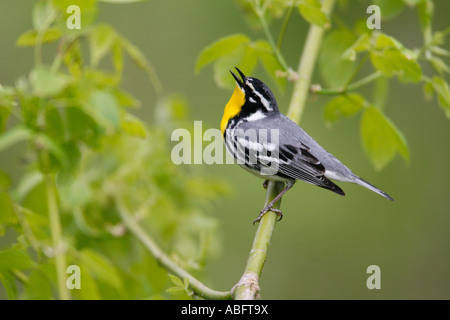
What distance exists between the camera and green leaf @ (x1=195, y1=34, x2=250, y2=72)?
202 centimetres

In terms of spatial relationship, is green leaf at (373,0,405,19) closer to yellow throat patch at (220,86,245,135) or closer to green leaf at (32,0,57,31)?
yellow throat patch at (220,86,245,135)

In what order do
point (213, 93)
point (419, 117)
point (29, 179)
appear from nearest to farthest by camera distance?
point (29, 179) → point (419, 117) → point (213, 93)

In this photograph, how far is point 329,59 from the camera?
7.34ft

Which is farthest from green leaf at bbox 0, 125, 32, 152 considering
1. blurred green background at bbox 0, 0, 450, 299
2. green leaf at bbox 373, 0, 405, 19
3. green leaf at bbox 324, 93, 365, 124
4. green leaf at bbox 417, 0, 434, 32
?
blurred green background at bbox 0, 0, 450, 299

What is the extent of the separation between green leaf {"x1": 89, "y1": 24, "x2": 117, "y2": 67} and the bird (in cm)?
56

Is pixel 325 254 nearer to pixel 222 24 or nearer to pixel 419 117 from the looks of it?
pixel 419 117

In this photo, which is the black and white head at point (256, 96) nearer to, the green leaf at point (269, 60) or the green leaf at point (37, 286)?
the green leaf at point (269, 60)

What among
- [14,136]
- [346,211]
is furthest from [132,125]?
A: [346,211]

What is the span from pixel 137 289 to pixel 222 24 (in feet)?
10.0

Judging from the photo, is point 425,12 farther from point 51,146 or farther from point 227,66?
point 51,146

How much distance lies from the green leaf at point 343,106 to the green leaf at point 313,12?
0.31m

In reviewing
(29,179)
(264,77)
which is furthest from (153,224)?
(264,77)

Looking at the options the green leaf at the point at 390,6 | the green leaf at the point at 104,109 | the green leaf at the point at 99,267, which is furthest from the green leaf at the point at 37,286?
the green leaf at the point at 390,6

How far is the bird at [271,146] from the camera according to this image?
2.36 m
